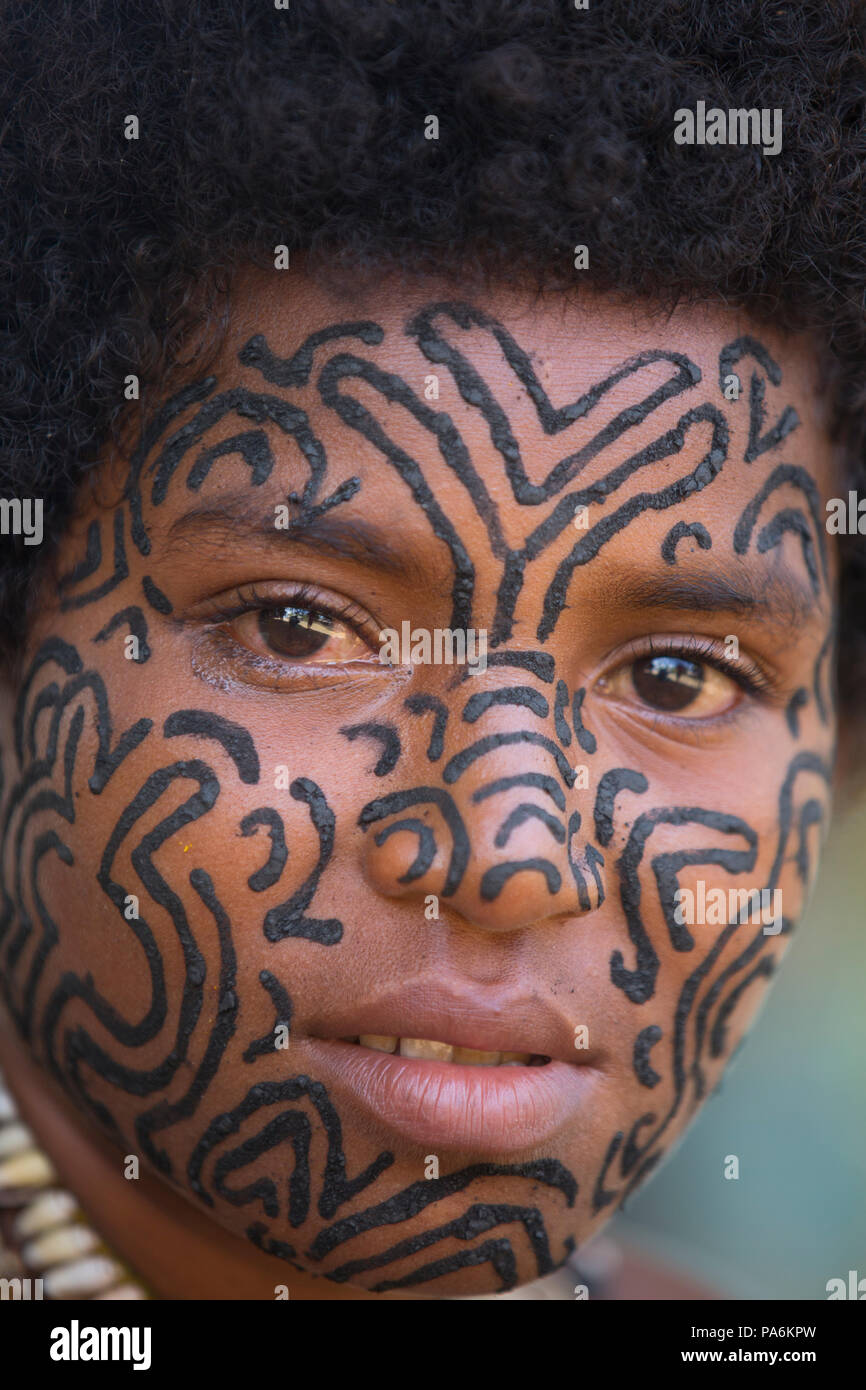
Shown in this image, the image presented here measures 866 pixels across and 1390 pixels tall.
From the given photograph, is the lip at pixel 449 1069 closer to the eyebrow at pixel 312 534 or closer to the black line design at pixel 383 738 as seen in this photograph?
the black line design at pixel 383 738

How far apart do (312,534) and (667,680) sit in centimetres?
61

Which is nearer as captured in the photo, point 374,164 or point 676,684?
point 374,164

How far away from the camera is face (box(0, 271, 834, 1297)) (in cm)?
187

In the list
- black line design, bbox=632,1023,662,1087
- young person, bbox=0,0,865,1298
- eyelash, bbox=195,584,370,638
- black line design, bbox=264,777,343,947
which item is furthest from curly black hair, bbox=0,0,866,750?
black line design, bbox=632,1023,662,1087

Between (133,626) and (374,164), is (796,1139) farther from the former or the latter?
(374,164)

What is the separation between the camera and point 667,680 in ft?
6.95

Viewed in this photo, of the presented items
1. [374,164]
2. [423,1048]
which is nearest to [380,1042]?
[423,1048]

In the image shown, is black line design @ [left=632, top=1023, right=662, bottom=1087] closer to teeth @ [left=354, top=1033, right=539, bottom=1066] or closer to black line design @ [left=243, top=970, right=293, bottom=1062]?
teeth @ [left=354, top=1033, right=539, bottom=1066]

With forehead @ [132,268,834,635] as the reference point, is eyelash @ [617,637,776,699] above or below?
below

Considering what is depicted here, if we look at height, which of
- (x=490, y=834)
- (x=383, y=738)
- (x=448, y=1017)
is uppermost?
(x=383, y=738)

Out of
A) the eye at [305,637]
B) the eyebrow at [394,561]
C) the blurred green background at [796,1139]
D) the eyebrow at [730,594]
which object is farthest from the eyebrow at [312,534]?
the blurred green background at [796,1139]

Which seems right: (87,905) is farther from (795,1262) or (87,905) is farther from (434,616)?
(795,1262)

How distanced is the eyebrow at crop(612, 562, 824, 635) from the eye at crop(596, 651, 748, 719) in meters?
0.10
